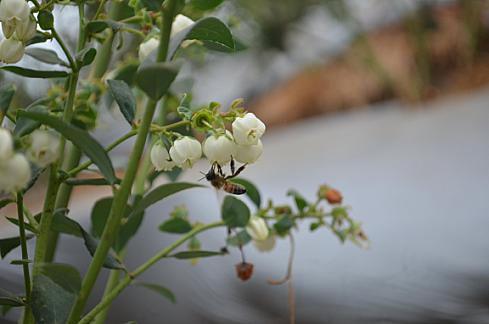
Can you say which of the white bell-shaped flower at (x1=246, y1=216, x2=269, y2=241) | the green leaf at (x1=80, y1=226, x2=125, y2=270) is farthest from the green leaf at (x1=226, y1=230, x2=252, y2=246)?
the green leaf at (x1=80, y1=226, x2=125, y2=270)

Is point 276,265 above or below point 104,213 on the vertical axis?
above

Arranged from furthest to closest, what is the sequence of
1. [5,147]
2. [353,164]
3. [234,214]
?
[353,164], [234,214], [5,147]

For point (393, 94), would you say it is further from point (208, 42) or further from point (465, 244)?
point (208, 42)

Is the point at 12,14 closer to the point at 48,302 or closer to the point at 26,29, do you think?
the point at 26,29

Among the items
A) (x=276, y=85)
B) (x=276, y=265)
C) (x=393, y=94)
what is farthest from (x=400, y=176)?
(x=276, y=85)

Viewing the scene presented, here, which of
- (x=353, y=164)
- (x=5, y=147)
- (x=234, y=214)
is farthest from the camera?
(x=353, y=164)

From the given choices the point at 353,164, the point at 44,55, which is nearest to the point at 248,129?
the point at 44,55

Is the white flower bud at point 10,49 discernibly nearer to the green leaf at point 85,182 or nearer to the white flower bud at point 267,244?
the green leaf at point 85,182
